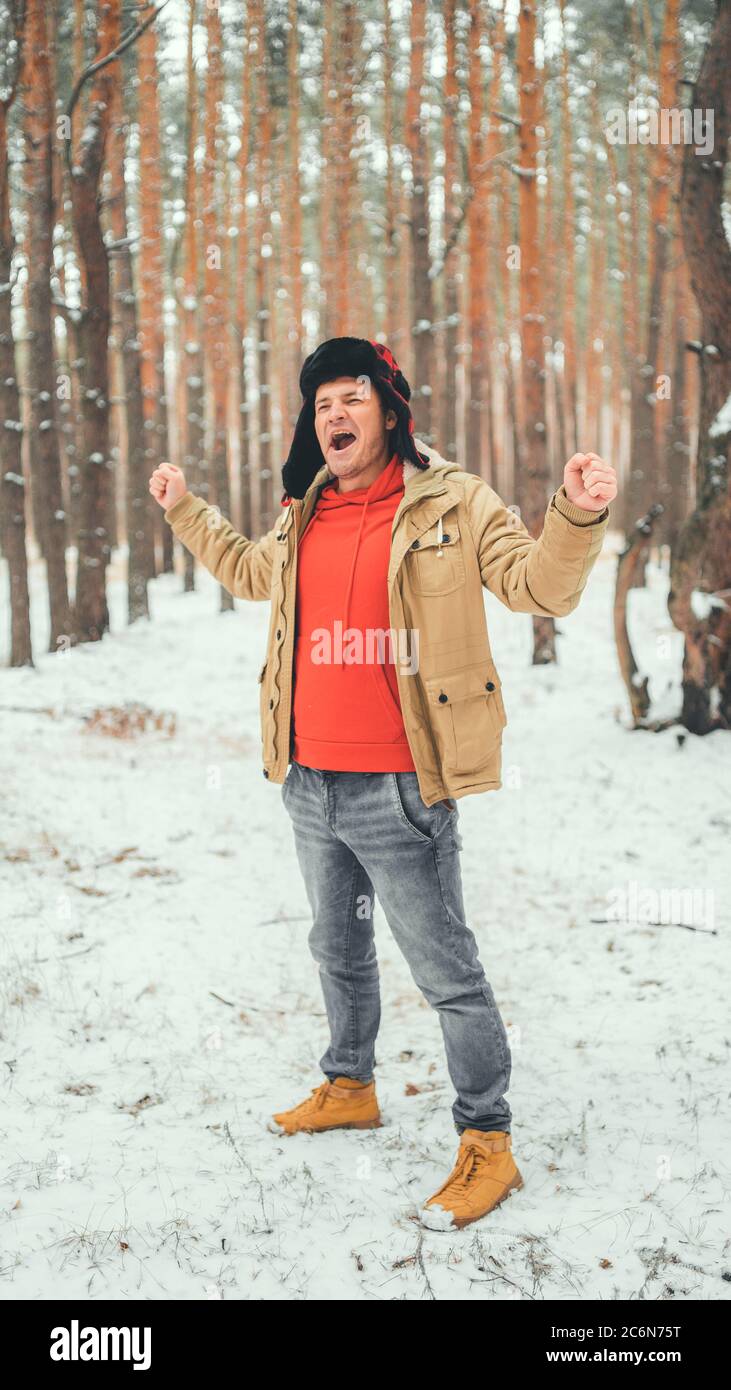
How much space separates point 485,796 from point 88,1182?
5012 millimetres

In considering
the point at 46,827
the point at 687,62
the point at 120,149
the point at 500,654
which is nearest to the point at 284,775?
the point at 46,827

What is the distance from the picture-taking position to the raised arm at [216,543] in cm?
335

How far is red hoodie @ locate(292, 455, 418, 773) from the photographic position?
282cm

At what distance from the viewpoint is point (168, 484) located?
330cm

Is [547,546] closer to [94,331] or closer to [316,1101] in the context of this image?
[316,1101]

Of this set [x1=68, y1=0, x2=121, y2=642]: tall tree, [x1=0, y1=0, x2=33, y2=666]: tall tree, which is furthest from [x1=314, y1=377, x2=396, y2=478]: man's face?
[x1=68, y1=0, x2=121, y2=642]: tall tree

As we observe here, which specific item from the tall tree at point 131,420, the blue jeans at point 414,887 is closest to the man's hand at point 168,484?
the blue jeans at point 414,887

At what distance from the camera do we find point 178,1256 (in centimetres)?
268

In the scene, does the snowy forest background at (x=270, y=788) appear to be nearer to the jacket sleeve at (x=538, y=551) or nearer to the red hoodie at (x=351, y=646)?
the red hoodie at (x=351, y=646)

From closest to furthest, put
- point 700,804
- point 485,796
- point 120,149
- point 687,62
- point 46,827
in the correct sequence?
point 46,827 → point 700,804 → point 485,796 → point 120,149 → point 687,62

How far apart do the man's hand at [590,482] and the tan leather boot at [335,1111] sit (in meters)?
2.21

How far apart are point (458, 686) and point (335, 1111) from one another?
5.55 ft

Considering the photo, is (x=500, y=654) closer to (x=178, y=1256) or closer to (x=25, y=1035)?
(x=25, y=1035)

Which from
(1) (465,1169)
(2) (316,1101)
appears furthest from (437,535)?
(2) (316,1101)
